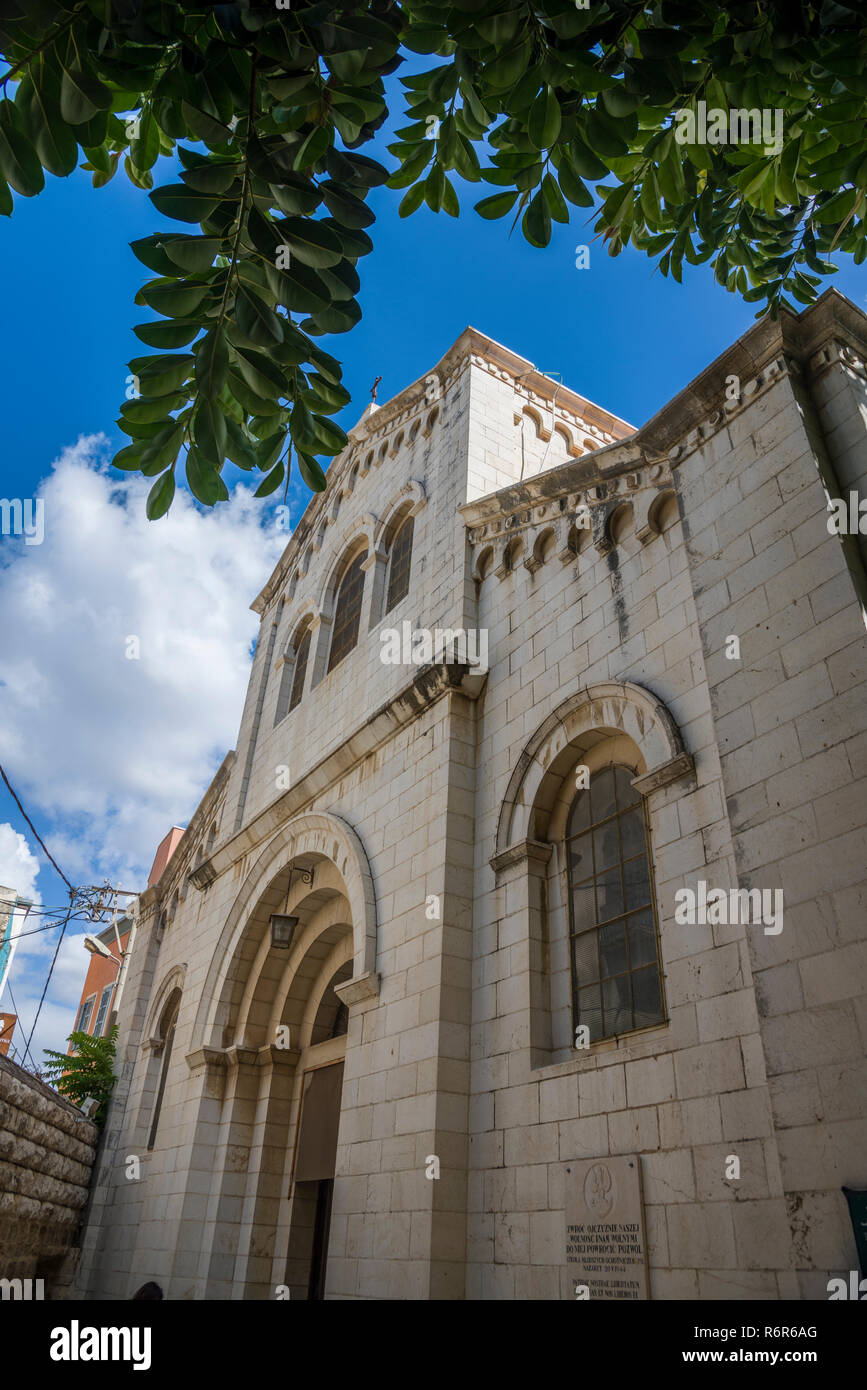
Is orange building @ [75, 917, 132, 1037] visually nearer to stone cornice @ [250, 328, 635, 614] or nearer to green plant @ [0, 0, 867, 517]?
stone cornice @ [250, 328, 635, 614]

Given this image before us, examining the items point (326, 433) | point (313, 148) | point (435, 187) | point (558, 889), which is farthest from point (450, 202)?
point (558, 889)

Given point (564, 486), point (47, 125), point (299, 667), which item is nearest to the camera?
point (47, 125)

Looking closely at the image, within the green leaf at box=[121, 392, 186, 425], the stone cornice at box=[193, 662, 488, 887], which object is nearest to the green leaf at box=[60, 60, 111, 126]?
the green leaf at box=[121, 392, 186, 425]

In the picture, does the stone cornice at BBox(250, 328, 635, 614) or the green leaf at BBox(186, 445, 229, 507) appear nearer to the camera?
the green leaf at BBox(186, 445, 229, 507)

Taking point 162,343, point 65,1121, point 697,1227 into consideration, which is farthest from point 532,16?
point 65,1121

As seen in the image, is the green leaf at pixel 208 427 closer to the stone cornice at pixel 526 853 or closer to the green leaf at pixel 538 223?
the green leaf at pixel 538 223

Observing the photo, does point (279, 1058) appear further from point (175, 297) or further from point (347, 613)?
point (175, 297)

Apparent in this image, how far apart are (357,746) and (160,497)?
7.68 meters

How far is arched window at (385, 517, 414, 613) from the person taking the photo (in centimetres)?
1251

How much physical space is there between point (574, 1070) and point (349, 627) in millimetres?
8752

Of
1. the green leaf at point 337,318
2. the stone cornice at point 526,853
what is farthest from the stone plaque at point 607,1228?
the green leaf at point 337,318

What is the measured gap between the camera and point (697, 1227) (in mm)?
5246

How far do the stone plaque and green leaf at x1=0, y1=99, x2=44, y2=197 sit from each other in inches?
242

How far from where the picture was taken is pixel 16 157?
2.79 meters
